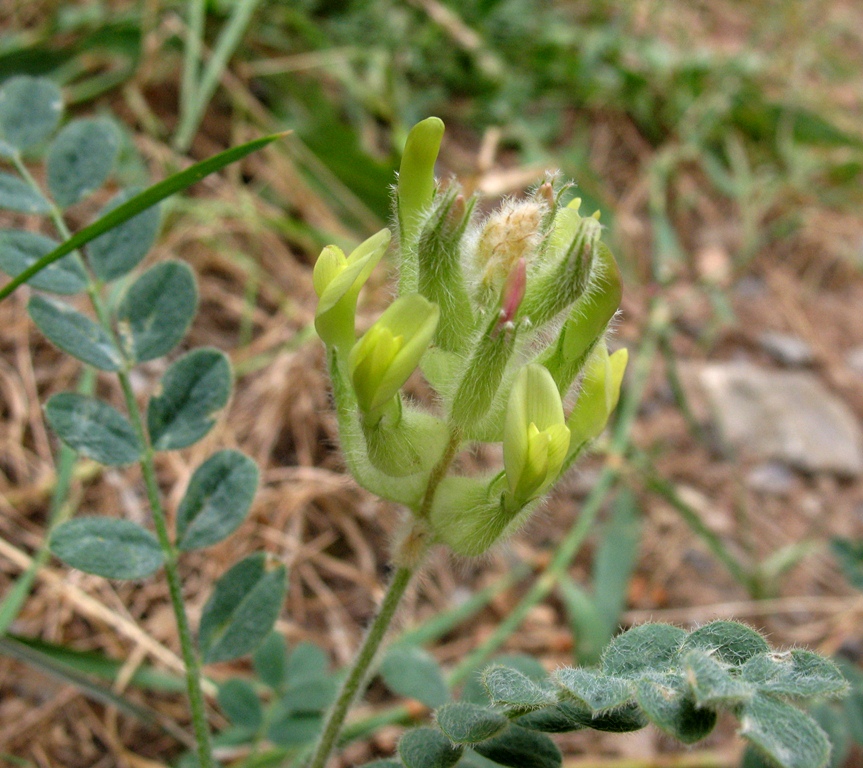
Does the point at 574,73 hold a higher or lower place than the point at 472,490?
lower

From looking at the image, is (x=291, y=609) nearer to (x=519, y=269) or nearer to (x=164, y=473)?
(x=164, y=473)

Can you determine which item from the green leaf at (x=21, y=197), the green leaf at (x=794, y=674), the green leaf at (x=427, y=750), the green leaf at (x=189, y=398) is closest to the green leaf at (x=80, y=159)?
the green leaf at (x=21, y=197)

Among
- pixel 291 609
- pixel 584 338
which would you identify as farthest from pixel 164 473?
pixel 584 338

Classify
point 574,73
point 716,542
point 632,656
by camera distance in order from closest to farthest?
point 632,656 < point 716,542 < point 574,73

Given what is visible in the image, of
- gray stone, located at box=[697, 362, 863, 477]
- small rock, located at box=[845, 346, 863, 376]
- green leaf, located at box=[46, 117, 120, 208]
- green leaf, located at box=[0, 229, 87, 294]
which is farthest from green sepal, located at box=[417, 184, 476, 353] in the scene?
small rock, located at box=[845, 346, 863, 376]

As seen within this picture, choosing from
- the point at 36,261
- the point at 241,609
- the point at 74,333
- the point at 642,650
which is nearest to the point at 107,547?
the point at 241,609

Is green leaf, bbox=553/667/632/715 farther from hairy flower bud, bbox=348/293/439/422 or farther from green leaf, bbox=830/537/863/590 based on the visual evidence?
green leaf, bbox=830/537/863/590
